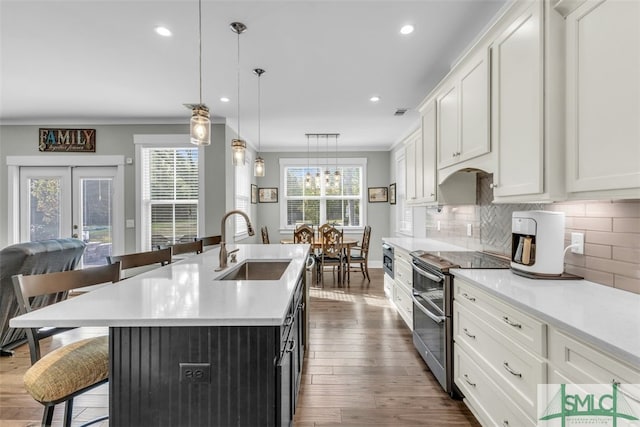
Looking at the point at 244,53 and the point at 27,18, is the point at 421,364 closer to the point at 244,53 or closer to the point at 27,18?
the point at 244,53

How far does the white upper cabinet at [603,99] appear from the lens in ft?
3.68

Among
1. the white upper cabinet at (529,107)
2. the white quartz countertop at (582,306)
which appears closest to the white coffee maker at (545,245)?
the white quartz countertop at (582,306)

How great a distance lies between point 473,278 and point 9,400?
318 cm

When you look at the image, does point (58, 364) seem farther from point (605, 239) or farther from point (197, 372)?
point (605, 239)

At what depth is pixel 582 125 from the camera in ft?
4.40

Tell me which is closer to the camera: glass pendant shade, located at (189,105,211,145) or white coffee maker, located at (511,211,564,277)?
white coffee maker, located at (511,211,564,277)

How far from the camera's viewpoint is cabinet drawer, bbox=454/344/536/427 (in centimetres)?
143

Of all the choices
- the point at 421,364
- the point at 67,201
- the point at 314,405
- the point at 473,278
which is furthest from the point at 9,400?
the point at 67,201

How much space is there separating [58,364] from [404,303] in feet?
9.25

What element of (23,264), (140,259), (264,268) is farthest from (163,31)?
(23,264)

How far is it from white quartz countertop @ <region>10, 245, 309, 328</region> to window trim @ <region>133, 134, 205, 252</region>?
309 cm

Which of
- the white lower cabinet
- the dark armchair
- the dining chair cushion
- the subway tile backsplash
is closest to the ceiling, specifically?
the subway tile backsplash

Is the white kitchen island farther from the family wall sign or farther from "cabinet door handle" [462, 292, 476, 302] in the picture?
the family wall sign

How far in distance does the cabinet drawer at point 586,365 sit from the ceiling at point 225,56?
2121 mm
